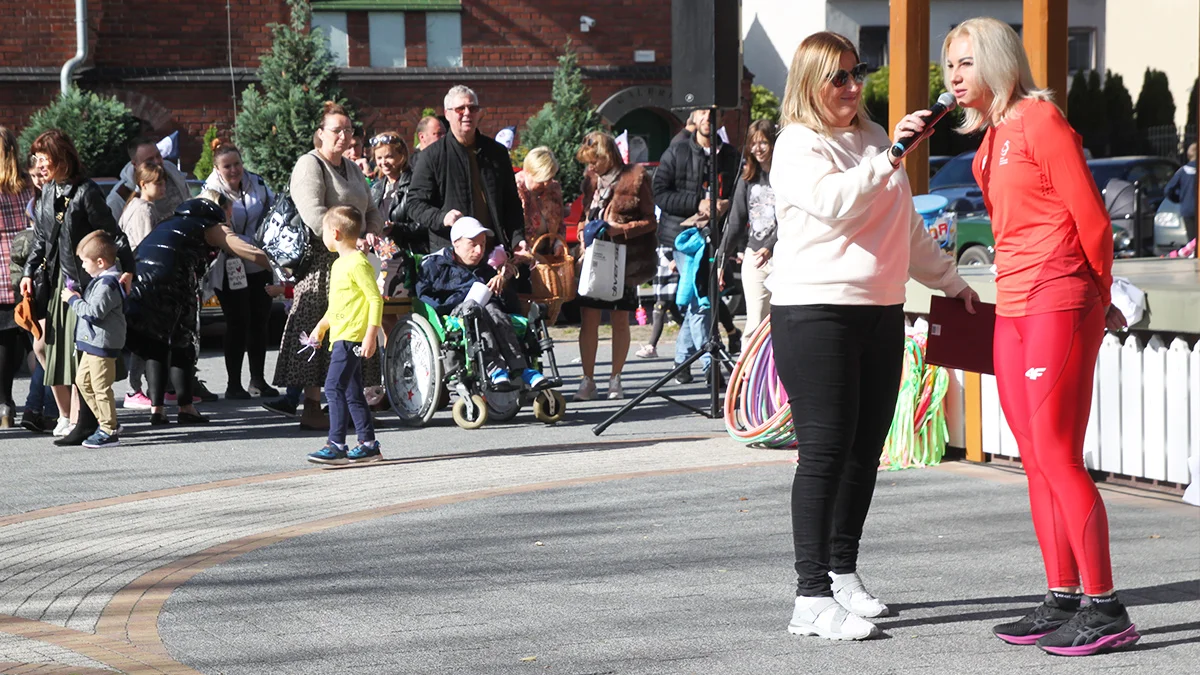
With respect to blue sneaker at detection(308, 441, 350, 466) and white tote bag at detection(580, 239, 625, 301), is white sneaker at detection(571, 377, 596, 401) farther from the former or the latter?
blue sneaker at detection(308, 441, 350, 466)

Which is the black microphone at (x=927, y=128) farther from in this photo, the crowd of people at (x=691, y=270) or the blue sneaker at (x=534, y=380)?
the blue sneaker at (x=534, y=380)

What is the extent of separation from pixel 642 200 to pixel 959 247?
1117cm

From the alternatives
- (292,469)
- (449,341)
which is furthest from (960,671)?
(449,341)

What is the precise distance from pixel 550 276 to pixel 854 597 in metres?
6.52

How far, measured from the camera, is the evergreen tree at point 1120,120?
41312 millimetres

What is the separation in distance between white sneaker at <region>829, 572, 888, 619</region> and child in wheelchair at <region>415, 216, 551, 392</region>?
5.15 metres

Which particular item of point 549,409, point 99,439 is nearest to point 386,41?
point 549,409

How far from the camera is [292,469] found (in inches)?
349

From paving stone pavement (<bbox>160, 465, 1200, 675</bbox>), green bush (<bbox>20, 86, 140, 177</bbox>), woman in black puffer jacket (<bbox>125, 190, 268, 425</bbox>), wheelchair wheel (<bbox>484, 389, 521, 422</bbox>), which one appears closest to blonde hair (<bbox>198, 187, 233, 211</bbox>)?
woman in black puffer jacket (<bbox>125, 190, 268, 425</bbox>)

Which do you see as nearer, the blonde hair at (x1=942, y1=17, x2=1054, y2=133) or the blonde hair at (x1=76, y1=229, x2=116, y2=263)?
the blonde hair at (x1=942, y1=17, x2=1054, y2=133)

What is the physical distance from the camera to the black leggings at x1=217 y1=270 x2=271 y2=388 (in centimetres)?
1192

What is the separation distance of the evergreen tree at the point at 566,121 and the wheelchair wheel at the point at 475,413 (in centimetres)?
1899

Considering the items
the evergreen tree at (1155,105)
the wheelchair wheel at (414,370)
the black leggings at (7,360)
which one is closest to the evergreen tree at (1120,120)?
the evergreen tree at (1155,105)

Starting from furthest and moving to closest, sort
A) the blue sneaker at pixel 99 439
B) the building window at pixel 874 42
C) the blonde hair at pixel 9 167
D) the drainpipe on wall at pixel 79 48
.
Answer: the building window at pixel 874 42, the drainpipe on wall at pixel 79 48, the blonde hair at pixel 9 167, the blue sneaker at pixel 99 439
